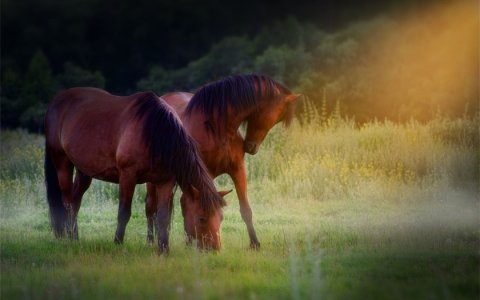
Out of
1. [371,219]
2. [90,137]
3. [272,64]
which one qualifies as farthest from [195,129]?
[272,64]

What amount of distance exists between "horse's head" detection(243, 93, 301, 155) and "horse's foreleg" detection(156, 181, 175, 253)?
1.46 metres

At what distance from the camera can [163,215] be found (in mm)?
8086

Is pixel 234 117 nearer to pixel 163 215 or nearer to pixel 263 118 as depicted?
pixel 263 118

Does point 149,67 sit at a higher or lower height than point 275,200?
higher

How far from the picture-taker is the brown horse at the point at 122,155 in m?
7.91

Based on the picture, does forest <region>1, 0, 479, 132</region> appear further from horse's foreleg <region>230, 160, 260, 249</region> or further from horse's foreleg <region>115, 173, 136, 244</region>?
horse's foreleg <region>115, 173, 136, 244</region>

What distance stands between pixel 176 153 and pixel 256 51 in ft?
107

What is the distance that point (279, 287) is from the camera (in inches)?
246

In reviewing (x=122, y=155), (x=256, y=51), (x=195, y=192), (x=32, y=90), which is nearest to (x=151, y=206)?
(x=122, y=155)

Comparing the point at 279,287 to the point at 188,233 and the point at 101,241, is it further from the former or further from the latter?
the point at 101,241

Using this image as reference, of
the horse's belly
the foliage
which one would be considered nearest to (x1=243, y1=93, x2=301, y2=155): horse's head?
the horse's belly

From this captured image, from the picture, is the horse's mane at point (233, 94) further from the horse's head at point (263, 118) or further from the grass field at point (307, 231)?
the grass field at point (307, 231)

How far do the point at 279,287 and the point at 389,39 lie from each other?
98.2 ft

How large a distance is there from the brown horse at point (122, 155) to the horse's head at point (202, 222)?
1 centimetres
